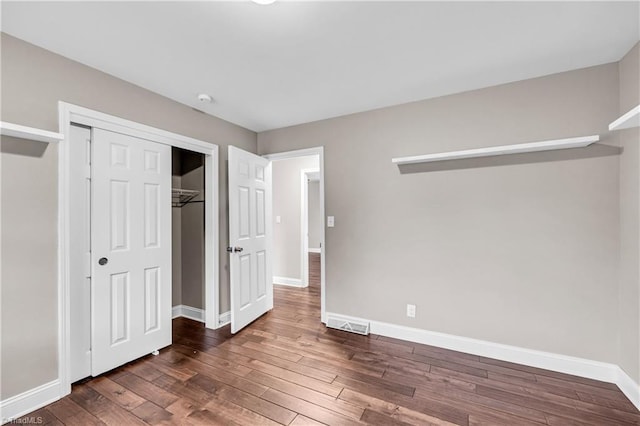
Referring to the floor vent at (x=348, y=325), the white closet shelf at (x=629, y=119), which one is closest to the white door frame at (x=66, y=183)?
the floor vent at (x=348, y=325)

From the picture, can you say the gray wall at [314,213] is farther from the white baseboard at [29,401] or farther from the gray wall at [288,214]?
the white baseboard at [29,401]

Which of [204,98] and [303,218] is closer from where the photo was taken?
[204,98]

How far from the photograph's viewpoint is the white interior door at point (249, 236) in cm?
303

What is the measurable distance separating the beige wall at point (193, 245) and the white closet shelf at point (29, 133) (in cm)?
164

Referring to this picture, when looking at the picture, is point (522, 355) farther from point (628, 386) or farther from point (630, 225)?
point (630, 225)

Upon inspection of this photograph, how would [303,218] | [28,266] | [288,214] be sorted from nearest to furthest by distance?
[28,266] < [303,218] < [288,214]

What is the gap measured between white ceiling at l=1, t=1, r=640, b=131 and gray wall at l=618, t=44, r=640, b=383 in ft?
0.81

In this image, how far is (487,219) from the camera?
2.54 m

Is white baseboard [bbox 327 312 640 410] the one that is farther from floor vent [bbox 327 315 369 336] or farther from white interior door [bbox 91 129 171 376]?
white interior door [bbox 91 129 171 376]

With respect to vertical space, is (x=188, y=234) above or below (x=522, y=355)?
above

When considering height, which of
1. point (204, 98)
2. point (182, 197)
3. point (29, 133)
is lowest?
point (182, 197)

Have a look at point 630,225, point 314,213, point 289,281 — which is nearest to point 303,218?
point 289,281

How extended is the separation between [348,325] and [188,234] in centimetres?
242

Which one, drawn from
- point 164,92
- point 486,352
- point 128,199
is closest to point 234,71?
point 164,92
